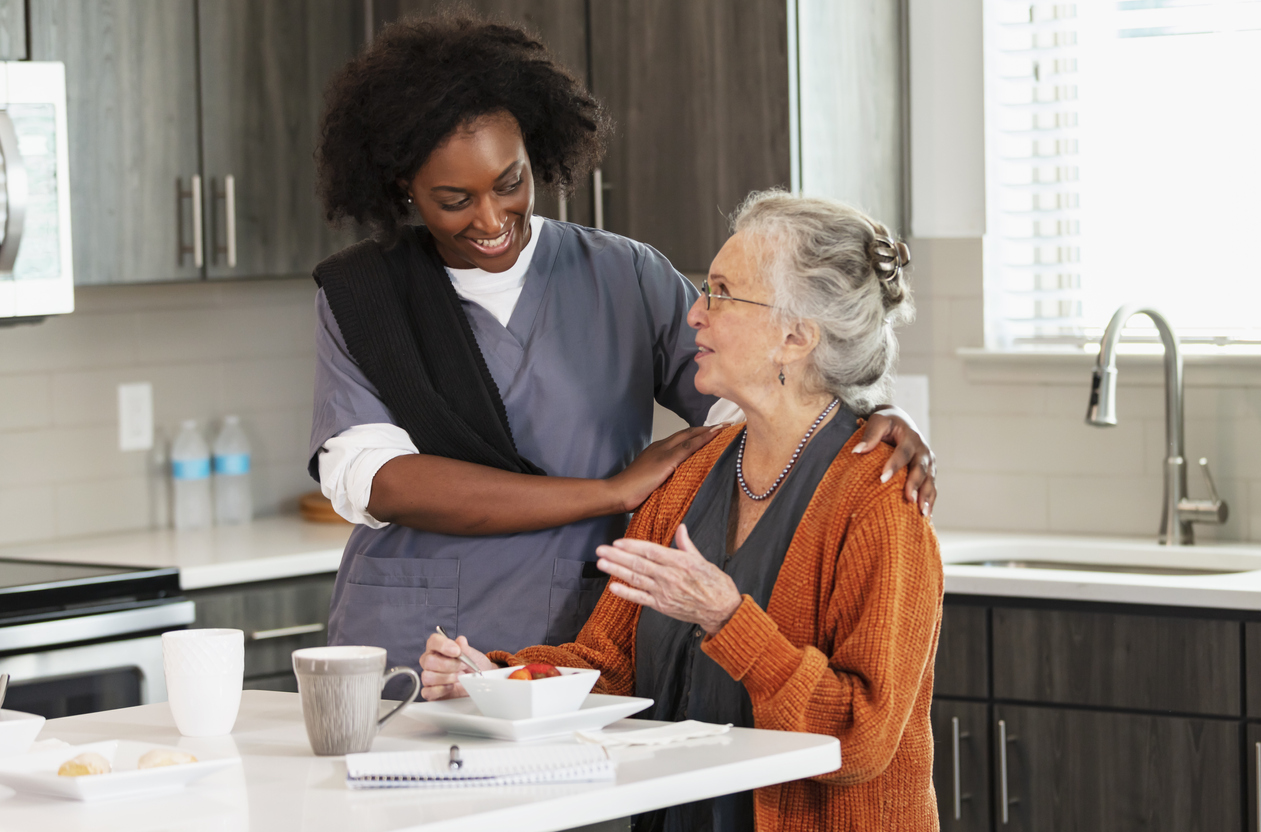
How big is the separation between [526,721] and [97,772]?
1.32 feet

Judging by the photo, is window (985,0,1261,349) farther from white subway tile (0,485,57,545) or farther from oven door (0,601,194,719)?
white subway tile (0,485,57,545)

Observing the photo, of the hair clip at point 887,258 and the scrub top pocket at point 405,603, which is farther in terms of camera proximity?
the scrub top pocket at point 405,603

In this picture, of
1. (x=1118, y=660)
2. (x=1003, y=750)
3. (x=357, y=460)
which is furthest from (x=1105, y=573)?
(x=357, y=460)

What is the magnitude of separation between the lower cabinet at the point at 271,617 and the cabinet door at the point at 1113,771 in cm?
139

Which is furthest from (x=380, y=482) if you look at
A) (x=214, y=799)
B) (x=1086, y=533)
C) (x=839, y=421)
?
(x=1086, y=533)

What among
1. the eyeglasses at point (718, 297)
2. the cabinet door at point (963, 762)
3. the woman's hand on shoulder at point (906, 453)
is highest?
the eyeglasses at point (718, 297)

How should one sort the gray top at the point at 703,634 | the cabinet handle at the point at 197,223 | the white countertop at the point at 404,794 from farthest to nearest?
1. the cabinet handle at the point at 197,223
2. the gray top at the point at 703,634
3. the white countertop at the point at 404,794

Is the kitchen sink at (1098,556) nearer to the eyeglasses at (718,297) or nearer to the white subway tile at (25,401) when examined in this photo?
the eyeglasses at (718,297)

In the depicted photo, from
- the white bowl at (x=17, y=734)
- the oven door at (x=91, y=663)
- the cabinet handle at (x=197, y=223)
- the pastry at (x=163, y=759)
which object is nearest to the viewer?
the pastry at (x=163, y=759)

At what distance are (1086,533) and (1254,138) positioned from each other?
2.91 feet

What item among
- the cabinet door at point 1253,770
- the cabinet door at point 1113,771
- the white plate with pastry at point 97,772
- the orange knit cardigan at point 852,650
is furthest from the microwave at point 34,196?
the cabinet door at point 1253,770

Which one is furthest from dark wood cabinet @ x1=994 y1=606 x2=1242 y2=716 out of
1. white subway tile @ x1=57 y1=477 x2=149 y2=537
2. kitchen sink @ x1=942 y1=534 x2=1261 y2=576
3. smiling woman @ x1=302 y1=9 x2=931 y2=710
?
white subway tile @ x1=57 y1=477 x2=149 y2=537

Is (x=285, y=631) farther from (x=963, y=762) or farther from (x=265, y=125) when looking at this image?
(x=963, y=762)

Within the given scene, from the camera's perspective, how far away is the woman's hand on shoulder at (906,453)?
1.86 metres
